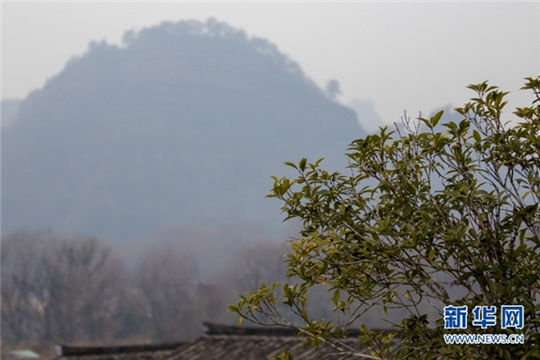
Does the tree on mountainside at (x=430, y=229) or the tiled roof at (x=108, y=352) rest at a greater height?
→ the tree on mountainside at (x=430, y=229)

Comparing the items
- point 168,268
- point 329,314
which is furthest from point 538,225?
point 168,268

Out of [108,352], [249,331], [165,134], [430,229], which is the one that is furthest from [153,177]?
[430,229]

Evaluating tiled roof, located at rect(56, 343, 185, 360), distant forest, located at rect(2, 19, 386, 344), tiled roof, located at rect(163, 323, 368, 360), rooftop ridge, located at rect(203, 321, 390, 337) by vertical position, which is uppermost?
distant forest, located at rect(2, 19, 386, 344)

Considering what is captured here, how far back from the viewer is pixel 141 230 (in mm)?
97500

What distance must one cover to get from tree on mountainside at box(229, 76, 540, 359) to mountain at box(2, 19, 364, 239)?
92357mm

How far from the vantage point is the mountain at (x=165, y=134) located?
102 metres

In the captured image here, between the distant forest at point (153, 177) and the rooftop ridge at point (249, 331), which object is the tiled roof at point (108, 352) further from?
the distant forest at point (153, 177)

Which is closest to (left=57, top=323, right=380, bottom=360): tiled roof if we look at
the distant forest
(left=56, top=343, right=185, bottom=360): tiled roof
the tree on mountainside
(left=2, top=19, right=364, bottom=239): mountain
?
(left=56, top=343, right=185, bottom=360): tiled roof

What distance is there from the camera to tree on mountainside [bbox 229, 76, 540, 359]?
3.12 meters

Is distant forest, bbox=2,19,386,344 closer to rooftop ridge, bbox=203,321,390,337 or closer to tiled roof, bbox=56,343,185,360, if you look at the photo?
tiled roof, bbox=56,343,185,360

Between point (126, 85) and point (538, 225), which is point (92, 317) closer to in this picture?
point (538, 225)

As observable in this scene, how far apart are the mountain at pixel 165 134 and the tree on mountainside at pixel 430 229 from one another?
303ft

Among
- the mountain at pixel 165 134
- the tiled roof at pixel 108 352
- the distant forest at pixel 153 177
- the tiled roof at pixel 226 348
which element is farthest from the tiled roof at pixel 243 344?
the mountain at pixel 165 134

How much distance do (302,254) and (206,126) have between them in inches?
4662
